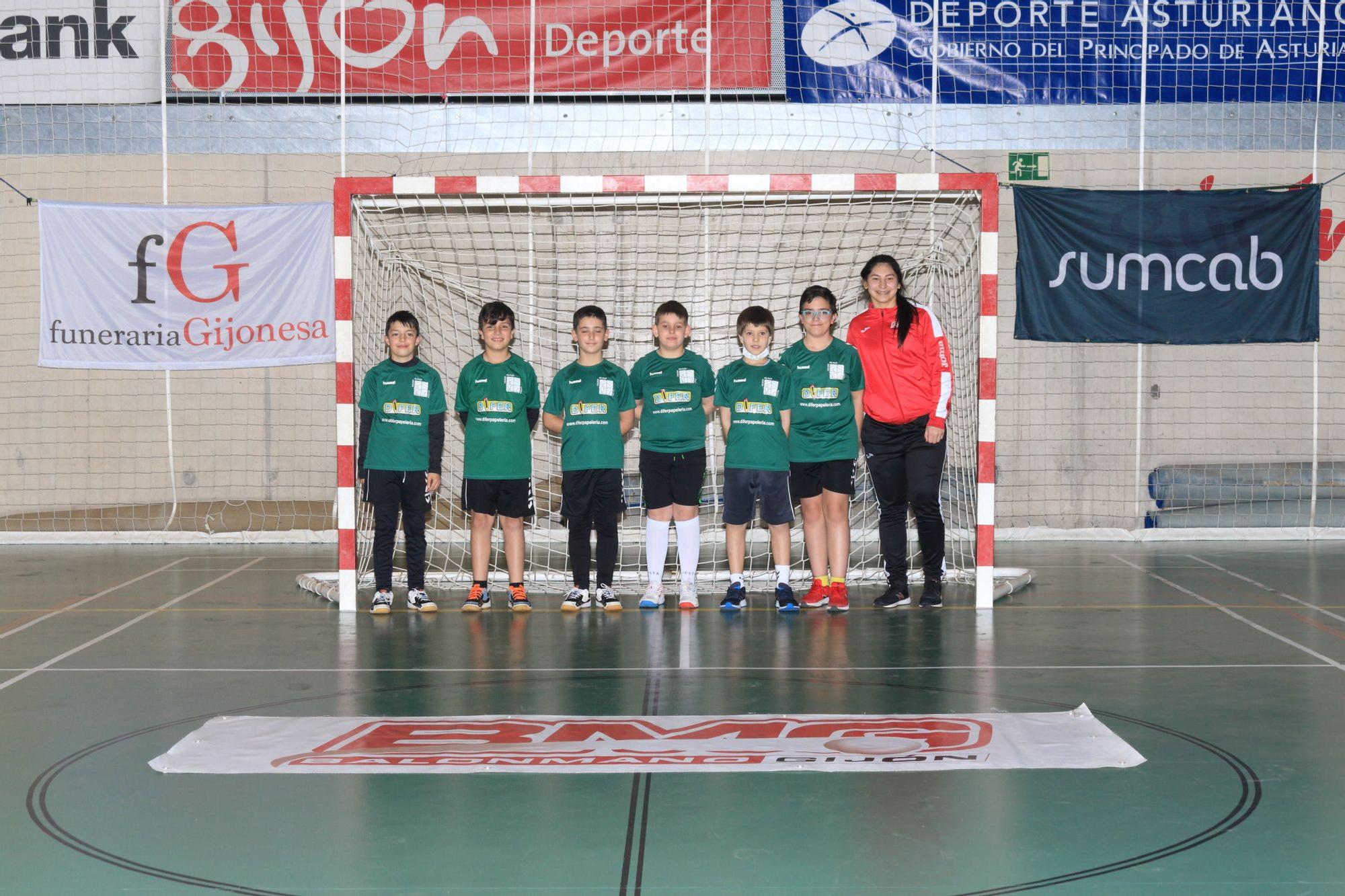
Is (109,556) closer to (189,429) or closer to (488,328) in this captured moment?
(189,429)

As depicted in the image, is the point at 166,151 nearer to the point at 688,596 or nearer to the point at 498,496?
the point at 498,496

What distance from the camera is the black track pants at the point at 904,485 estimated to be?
6.49m

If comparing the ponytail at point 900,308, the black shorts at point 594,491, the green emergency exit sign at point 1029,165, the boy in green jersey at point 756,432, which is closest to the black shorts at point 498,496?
the black shorts at point 594,491

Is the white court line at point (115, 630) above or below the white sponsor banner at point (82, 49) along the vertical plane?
below

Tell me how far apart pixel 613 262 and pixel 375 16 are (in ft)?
8.63

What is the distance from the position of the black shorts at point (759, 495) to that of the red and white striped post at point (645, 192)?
1056mm

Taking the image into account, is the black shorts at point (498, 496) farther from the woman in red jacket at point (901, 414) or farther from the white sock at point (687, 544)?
the woman in red jacket at point (901, 414)

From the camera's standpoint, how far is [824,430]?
20.9ft

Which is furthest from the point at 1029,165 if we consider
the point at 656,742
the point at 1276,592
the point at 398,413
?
the point at 656,742

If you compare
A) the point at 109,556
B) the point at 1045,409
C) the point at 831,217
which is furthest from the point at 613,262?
the point at 109,556

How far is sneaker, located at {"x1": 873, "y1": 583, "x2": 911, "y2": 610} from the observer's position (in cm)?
653

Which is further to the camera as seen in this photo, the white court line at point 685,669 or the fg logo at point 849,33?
the fg logo at point 849,33

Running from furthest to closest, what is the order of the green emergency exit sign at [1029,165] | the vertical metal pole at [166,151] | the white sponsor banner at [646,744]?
the green emergency exit sign at [1029,165], the vertical metal pole at [166,151], the white sponsor banner at [646,744]

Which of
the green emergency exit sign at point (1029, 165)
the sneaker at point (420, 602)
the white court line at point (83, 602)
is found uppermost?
the green emergency exit sign at point (1029, 165)
